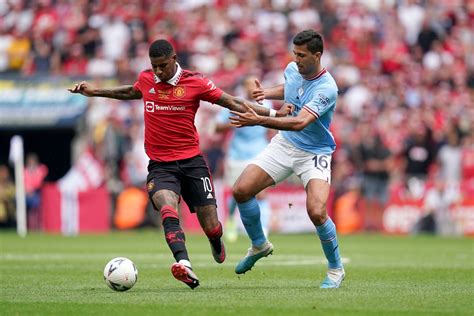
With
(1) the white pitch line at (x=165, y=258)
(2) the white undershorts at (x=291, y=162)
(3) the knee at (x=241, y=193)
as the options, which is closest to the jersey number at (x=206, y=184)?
(3) the knee at (x=241, y=193)

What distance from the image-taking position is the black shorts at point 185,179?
1273 cm

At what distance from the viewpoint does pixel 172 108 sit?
12805 millimetres

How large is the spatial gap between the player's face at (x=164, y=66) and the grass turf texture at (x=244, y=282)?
2254 millimetres

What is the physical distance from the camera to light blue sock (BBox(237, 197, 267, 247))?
1332 centimetres

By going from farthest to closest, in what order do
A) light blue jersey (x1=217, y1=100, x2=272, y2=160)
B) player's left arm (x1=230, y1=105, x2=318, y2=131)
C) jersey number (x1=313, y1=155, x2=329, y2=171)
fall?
1. light blue jersey (x1=217, y1=100, x2=272, y2=160)
2. jersey number (x1=313, y1=155, x2=329, y2=171)
3. player's left arm (x1=230, y1=105, x2=318, y2=131)

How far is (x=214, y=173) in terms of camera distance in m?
29.1

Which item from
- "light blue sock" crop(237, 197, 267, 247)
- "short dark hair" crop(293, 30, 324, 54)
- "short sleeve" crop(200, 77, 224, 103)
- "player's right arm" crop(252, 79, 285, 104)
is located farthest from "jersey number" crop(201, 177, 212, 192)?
"short dark hair" crop(293, 30, 324, 54)

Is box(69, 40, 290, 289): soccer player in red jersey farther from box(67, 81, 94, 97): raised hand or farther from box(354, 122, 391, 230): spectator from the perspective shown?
box(354, 122, 391, 230): spectator

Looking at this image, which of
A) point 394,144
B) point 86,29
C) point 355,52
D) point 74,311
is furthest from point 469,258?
point 86,29

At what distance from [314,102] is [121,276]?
8.80 ft

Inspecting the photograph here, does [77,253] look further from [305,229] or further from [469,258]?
[305,229]

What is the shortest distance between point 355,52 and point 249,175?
1893 cm

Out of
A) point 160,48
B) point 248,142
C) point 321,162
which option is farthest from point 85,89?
point 248,142

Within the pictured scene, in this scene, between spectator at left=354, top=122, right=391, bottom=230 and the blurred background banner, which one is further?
the blurred background banner
